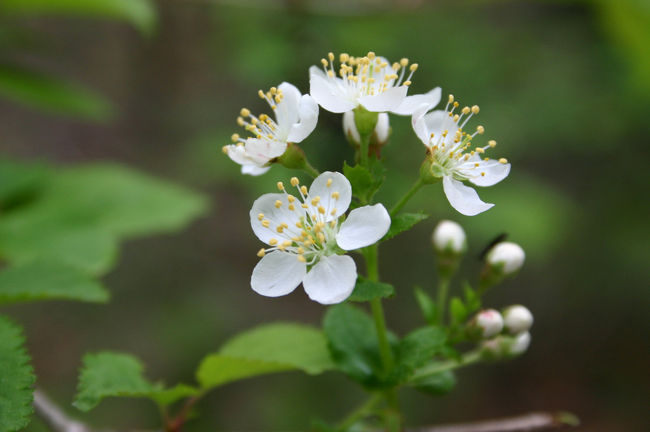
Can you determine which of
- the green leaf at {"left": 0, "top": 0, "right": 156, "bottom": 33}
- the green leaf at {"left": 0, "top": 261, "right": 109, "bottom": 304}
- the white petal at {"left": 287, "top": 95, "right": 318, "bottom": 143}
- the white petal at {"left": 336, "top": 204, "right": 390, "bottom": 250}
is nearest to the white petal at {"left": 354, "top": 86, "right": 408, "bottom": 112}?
the white petal at {"left": 287, "top": 95, "right": 318, "bottom": 143}

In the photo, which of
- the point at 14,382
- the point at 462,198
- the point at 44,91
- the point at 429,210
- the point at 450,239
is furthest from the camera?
the point at 429,210

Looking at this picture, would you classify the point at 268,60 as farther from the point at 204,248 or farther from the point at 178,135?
the point at 204,248

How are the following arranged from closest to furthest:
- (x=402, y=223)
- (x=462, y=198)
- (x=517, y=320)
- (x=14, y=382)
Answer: (x=14, y=382)
(x=402, y=223)
(x=462, y=198)
(x=517, y=320)

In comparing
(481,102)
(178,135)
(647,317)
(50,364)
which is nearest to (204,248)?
(178,135)

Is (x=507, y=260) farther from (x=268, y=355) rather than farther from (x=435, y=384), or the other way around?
(x=268, y=355)

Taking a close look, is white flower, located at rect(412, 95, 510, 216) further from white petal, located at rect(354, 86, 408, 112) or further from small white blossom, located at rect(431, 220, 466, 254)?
small white blossom, located at rect(431, 220, 466, 254)

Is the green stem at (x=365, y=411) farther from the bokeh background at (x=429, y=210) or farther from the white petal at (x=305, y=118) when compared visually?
the bokeh background at (x=429, y=210)

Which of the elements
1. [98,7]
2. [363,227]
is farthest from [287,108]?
[98,7]
